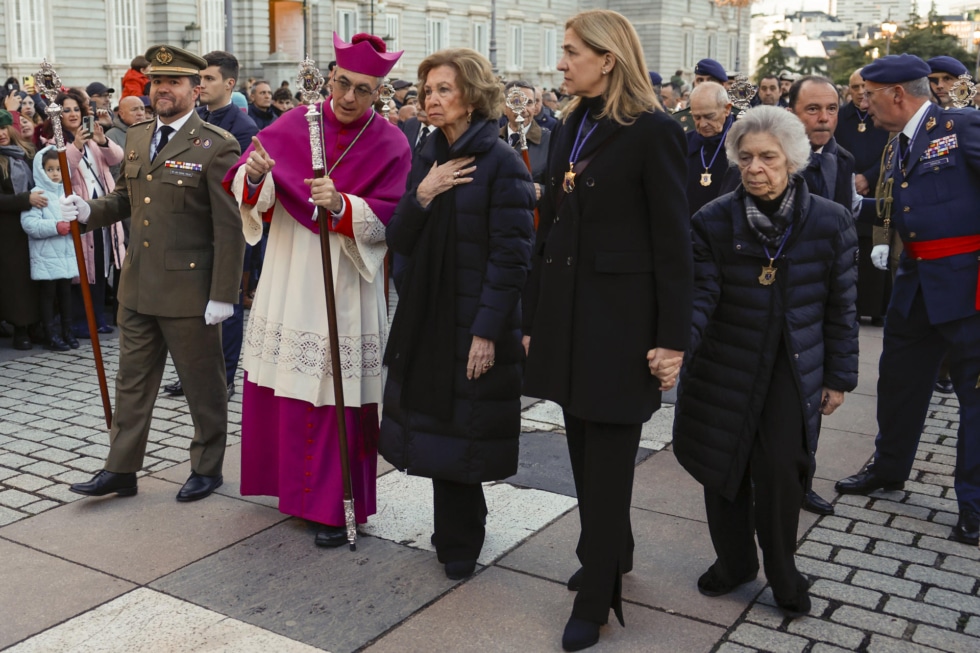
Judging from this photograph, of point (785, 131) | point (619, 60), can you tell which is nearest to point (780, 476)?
point (785, 131)

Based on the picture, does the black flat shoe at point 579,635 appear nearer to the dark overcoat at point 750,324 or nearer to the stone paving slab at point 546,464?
the dark overcoat at point 750,324

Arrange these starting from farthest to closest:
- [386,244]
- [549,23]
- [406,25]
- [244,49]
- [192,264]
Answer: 1. [549,23]
2. [406,25]
3. [244,49]
4. [192,264]
5. [386,244]

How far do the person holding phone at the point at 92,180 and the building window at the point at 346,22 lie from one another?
31461mm

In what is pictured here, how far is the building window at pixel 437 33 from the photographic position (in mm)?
45594

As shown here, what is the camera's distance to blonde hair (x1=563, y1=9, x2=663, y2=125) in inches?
142

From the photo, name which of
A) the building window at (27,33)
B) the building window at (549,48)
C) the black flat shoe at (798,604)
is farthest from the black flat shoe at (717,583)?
the building window at (549,48)

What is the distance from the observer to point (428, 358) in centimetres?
423

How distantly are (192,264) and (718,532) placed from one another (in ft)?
8.79

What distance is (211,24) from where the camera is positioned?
3170 centimetres

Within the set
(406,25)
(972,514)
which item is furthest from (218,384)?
(406,25)

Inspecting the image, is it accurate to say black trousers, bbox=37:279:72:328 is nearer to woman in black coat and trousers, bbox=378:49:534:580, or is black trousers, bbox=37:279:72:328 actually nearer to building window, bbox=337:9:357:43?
woman in black coat and trousers, bbox=378:49:534:580

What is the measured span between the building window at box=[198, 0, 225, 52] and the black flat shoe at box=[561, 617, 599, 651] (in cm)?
2961

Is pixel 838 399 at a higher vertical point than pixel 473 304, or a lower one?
lower

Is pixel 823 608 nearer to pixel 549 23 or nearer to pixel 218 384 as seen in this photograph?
pixel 218 384
